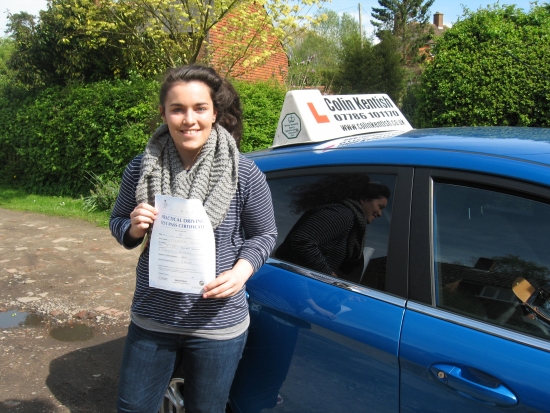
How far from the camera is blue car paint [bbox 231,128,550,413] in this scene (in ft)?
5.41

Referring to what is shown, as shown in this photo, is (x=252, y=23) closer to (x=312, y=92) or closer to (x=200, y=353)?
(x=312, y=92)

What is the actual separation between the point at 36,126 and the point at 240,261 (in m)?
10.7

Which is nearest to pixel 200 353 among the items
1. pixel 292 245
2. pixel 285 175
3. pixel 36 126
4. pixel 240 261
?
pixel 240 261

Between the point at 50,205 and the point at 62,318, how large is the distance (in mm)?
5910

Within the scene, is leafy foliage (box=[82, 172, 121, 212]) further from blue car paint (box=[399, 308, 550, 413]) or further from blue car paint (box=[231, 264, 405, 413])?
blue car paint (box=[399, 308, 550, 413])

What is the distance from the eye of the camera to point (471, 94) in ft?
22.2

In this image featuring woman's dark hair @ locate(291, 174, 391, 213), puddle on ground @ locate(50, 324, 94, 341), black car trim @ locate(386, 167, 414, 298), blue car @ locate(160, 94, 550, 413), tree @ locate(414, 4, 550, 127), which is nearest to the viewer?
blue car @ locate(160, 94, 550, 413)

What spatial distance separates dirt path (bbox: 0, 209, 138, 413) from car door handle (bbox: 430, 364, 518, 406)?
2449 mm

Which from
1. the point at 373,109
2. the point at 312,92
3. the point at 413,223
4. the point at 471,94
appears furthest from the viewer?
the point at 471,94

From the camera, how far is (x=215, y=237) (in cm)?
203

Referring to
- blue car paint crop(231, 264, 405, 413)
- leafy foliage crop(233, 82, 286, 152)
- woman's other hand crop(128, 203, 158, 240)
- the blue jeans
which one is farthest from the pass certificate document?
leafy foliage crop(233, 82, 286, 152)

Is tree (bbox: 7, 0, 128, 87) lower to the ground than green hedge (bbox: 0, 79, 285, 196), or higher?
higher

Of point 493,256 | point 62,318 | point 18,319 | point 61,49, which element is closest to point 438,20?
point 61,49

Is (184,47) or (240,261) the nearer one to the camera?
(240,261)
